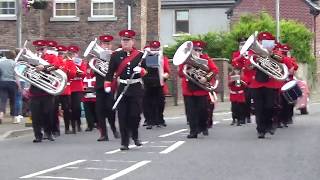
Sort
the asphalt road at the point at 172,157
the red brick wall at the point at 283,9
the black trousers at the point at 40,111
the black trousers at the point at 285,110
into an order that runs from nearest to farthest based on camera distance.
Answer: the asphalt road at the point at 172,157 → the black trousers at the point at 40,111 → the black trousers at the point at 285,110 → the red brick wall at the point at 283,9

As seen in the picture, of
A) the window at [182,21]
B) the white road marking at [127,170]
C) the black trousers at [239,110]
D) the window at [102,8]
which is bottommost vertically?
the black trousers at [239,110]

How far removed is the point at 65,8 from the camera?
36.2m

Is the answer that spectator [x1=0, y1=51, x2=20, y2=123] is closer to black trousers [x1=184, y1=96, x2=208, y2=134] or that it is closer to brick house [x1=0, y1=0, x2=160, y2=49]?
black trousers [x1=184, y1=96, x2=208, y2=134]

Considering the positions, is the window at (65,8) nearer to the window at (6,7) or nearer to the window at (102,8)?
the window at (102,8)

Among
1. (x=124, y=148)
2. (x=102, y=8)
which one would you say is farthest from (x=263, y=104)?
(x=102, y=8)

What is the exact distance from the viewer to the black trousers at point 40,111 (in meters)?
16.5

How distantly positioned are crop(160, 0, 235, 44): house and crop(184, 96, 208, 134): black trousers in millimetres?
40500

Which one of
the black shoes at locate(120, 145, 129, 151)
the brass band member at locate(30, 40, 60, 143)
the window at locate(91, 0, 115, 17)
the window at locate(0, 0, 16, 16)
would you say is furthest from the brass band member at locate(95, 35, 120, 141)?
the window at locate(0, 0, 16, 16)

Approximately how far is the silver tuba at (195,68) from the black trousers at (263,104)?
36.7 inches

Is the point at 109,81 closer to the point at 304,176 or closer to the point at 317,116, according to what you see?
the point at 304,176

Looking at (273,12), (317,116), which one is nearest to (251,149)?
(317,116)

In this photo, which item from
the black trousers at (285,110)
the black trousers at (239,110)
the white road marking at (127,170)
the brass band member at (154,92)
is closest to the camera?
the white road marking at (127,170)

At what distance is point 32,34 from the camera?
35.2m

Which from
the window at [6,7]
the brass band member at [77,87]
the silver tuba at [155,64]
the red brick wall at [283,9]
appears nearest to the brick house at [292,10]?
the red brick wall at [283,9]
